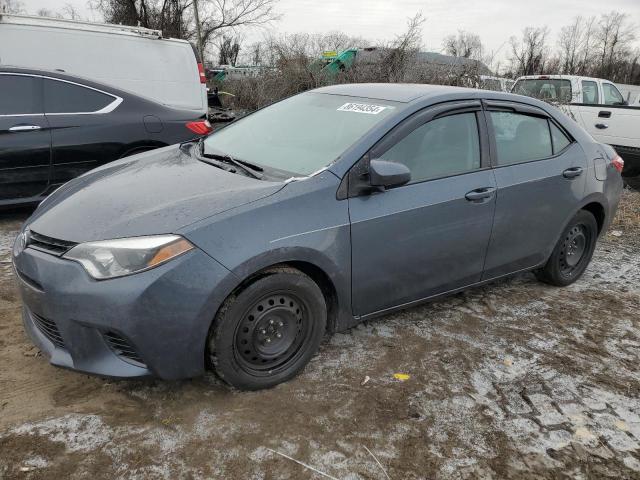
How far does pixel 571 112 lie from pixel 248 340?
8.90 m

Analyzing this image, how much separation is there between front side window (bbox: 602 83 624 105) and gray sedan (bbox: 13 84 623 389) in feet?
26.7

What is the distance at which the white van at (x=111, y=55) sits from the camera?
7453mm

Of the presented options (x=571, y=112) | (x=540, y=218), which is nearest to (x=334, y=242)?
(x=540, y=218)

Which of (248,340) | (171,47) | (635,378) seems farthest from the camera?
(171,47)

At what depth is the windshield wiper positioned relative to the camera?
9.84 ft

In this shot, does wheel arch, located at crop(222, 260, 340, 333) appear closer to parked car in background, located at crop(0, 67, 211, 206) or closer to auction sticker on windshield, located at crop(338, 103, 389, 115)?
auction sticker on windshield, located at crop(338, 103, 389, 115)

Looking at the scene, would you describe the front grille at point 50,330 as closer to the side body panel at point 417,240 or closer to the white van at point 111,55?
the side body panel at point 417,240

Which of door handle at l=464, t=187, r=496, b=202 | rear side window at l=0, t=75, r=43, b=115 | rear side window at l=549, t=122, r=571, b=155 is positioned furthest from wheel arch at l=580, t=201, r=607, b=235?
rear side window at l=0, t=75, r=43, b=115

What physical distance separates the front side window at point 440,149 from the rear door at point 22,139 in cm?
370

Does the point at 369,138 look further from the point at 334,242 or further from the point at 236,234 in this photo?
the point at 236,234

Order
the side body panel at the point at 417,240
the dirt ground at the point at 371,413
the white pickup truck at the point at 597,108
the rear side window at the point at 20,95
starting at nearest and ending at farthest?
the dirt ground at the point at 371,413, the side body panel at the point at 417,240, the rear side window at the point at 20,95, the white pickup truck at the point at 597,108

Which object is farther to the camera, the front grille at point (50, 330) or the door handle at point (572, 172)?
the door handle at point (572, 172)

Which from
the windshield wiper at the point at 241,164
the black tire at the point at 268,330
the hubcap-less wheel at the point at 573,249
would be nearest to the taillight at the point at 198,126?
the windshield wiper at the point at 241,164

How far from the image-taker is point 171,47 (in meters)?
8.57
